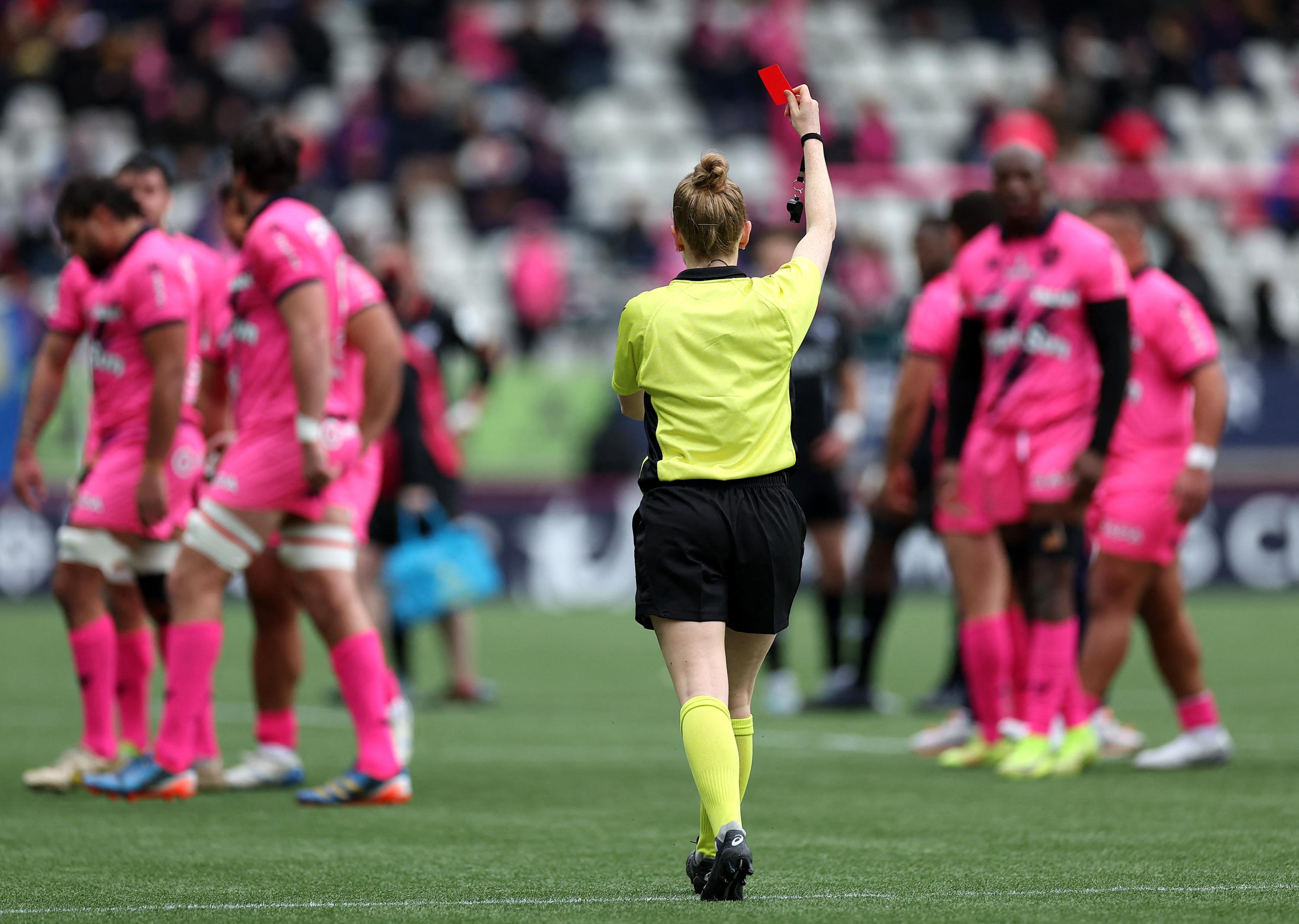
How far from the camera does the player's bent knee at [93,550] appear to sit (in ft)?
24.1

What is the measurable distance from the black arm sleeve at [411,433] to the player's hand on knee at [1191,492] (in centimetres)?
473

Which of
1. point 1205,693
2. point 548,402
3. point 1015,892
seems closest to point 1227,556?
point 548,402

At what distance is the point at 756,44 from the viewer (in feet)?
78.8

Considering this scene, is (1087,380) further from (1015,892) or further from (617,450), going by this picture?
(617,450)

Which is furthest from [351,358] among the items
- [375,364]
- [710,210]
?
[710,210]

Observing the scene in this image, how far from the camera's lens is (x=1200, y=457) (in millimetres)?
7996

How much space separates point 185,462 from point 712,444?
308 cm

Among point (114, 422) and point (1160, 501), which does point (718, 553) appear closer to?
point (114, 422)

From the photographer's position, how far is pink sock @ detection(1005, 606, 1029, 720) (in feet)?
28.2

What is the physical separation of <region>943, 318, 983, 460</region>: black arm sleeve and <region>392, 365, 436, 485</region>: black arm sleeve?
3964mm

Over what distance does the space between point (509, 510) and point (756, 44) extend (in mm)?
8403

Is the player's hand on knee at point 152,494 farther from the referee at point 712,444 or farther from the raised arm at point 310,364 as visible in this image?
the referee at point 712,444

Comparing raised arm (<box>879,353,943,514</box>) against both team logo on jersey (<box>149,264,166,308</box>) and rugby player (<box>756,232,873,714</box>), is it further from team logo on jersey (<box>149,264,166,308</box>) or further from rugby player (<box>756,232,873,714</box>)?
team logo on jersey (<box>149,264,166,308</box>)

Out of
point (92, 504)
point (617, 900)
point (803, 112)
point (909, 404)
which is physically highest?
point (803, 112)
